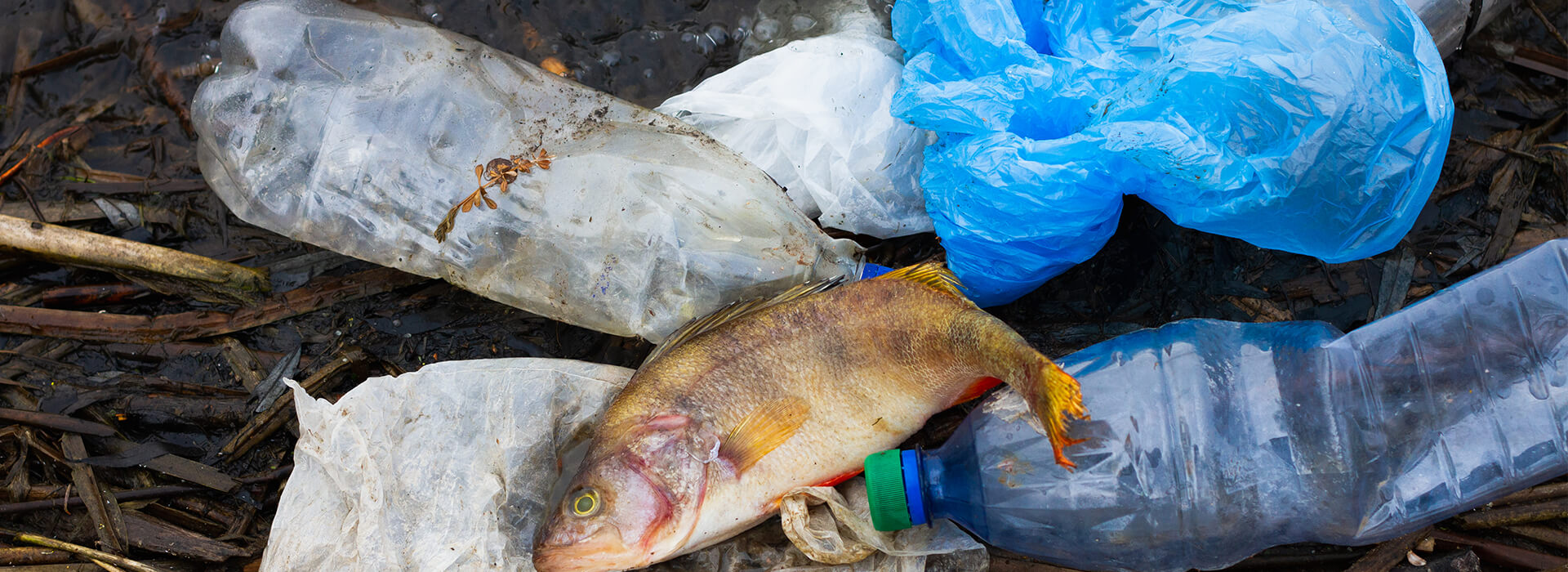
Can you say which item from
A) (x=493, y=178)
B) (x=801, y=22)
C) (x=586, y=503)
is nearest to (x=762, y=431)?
(x=586, y=503)

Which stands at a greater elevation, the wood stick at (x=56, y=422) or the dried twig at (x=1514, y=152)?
the dried twig at (x=1514, y=152)

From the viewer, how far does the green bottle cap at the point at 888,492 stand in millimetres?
2387

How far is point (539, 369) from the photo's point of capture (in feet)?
9.20

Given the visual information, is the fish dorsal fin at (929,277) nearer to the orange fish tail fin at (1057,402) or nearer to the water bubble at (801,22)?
the orange fish tail fin at (1057,402)

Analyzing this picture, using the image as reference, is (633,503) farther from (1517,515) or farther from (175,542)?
(1517,515)

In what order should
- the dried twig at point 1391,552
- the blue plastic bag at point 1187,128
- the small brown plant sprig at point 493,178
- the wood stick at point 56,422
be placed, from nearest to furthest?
1. the blue plastic bag at point 1187,128
2. the dried twig at point 1391,552
3. the small brown plant sprig at point 493,178
4. the wood stick at point 56,422

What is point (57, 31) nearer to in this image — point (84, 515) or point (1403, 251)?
point (84, 515)

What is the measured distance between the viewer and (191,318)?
326cm

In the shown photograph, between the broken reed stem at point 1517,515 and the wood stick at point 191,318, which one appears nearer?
the broken reed stem at point 1517,515

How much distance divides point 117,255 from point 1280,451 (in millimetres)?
4102

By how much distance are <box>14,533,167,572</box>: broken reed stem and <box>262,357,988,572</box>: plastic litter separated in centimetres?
56

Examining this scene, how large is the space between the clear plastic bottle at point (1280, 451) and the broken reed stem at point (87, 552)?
97.7 inches

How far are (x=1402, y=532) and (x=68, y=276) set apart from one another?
4827 mm

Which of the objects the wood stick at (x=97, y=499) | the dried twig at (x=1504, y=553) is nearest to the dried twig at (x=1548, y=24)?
the dried twig at (x=1504, y=553)
